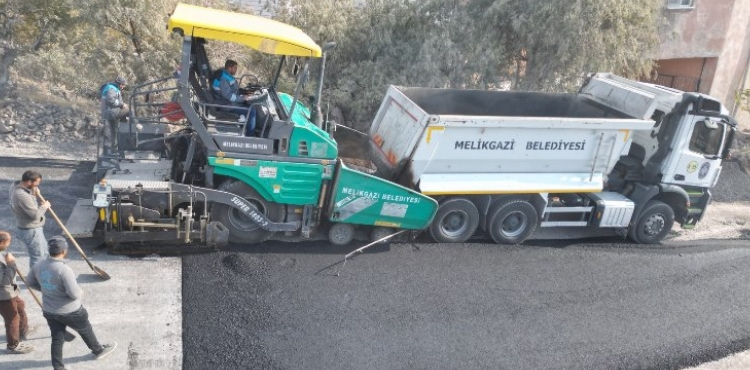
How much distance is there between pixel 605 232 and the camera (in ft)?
32.2

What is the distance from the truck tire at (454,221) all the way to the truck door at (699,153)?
3.09 metres

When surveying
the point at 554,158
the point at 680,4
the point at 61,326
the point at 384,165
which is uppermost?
the point at 680,4

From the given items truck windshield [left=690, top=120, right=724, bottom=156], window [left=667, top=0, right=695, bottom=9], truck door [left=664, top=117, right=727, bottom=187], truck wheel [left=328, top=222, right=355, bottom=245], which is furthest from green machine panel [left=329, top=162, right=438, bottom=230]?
window [left=667, top=0, right=695, bottom=9]

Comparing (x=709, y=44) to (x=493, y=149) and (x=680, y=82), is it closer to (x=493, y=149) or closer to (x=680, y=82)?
(x=680, y=82)

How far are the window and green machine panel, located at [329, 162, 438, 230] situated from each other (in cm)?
1052

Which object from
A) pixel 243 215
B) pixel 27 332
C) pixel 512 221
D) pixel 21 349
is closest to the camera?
pixel 21 349

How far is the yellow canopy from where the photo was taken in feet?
22.5

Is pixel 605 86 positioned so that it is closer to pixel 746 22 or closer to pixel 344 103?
pixel 344 103

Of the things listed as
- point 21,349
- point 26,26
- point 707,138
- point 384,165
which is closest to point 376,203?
point 384,165

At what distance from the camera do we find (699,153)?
930 centimetres

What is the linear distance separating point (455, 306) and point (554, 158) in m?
2.88

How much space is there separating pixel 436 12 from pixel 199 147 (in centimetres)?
742

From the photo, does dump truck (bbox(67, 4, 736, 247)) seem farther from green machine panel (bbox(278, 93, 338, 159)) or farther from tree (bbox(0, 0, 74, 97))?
tree (bbox(0, 0, 74, 97))

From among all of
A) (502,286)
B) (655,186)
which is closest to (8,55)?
(502,286)
